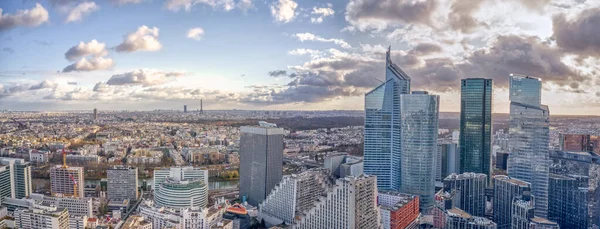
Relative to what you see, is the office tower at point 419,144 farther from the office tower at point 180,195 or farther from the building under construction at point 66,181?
the building under construction at point 66,181

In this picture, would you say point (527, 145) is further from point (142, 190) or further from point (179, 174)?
point (142, 190)

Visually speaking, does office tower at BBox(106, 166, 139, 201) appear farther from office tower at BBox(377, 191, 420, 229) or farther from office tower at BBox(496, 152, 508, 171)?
office tower at BBox(496, 152, 508, 171)

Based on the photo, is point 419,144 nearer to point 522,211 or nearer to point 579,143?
point 522,211

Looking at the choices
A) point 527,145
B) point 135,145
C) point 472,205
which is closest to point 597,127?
point 527,145

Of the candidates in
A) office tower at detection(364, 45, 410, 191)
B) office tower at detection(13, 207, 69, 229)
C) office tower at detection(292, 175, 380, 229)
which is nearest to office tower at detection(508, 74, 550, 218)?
office tower at detection(364, 45, 410, 191)

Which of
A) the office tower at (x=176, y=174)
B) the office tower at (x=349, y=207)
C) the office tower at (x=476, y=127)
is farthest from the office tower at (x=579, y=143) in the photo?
the office tower at (x=176, y=174)

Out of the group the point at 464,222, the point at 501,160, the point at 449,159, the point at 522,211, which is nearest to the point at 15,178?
the point at 464,222
